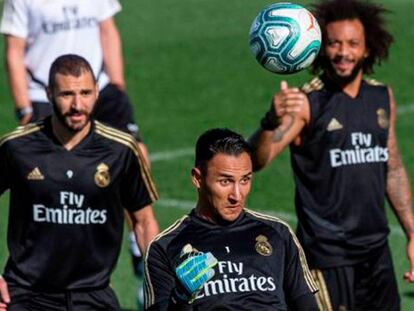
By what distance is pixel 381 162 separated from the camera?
1043 centimetres

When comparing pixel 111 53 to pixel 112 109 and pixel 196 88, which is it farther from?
pixel 196 88

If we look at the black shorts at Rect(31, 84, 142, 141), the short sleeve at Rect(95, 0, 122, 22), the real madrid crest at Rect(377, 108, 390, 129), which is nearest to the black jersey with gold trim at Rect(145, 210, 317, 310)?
the real madrid crest at Rect(377, 108, 390, 129)

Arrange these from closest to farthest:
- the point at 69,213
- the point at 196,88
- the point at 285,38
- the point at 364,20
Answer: the point at 285,38 < the point at 69,213 < the point at 364,20 < the point at 196,88

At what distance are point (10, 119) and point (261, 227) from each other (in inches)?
446

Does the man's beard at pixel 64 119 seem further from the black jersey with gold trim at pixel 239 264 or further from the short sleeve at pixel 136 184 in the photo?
the black jersey with gold trim at pixel 239 264

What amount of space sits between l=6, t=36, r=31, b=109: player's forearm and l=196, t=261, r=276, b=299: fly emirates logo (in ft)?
15.7

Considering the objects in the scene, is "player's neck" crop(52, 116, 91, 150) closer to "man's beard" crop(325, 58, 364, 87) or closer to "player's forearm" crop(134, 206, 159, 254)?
"player's forearm" crop(134, 206, 159, 254)

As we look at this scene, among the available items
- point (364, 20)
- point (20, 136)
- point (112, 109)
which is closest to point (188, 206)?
point (112, 109)

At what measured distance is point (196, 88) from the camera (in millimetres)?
20891

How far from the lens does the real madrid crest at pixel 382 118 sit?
34.5ft

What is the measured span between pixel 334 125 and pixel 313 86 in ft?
1.08

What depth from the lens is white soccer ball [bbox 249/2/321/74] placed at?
949 cm

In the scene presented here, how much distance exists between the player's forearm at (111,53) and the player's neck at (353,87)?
9.28 ft

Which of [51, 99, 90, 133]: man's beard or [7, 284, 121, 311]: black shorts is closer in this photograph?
[7, 284, 121, 311]: black shorts
